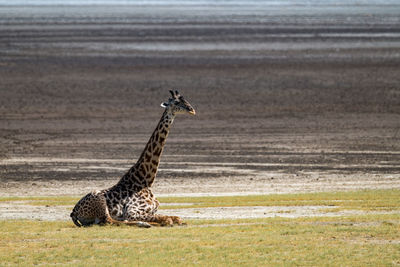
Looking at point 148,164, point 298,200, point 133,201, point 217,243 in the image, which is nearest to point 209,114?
point 298,200

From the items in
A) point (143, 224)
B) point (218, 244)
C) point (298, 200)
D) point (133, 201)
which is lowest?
point (218, 244)

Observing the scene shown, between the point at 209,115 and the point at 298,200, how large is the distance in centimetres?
1667

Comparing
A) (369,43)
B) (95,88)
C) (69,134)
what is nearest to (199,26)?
(369,43)

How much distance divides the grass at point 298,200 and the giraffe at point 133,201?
2912mm

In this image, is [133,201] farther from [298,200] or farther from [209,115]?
[209,115]

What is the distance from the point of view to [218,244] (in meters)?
13.2

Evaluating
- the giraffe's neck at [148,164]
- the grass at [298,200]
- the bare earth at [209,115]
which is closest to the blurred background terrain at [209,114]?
the bare earth at [209,115]

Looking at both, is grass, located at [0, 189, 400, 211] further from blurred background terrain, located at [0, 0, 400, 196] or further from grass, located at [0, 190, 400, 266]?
blurred background terrain, located at [0, 0, 400, 196]

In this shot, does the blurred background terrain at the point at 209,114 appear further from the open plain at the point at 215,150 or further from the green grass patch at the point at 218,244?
the green grass patch at the point at 218,244

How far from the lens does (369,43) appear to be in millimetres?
69062

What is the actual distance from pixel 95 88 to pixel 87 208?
2929 cm

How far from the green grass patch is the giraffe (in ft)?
0.95

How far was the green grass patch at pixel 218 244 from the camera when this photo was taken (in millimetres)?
12195

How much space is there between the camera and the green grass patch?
12.2 metres
